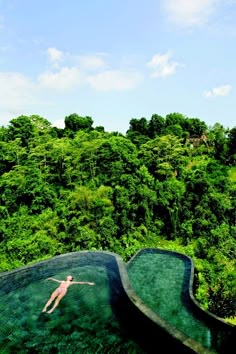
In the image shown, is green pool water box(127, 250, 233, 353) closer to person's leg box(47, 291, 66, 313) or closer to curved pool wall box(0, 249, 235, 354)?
curved pool wall box(0, 249, 235, 354)

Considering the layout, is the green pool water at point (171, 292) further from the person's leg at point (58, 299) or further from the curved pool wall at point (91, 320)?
the person's leg at point (58, 299)

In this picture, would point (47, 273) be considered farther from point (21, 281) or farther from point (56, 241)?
point (56, 241)

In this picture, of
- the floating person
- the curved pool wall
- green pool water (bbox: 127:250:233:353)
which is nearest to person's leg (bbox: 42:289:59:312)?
the floating person

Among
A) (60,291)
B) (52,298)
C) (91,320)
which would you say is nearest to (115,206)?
(60,291)

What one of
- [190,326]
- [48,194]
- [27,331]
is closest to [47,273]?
[27,331]

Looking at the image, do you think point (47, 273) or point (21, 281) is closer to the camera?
point (21, 281)

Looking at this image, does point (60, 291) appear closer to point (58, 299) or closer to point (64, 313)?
point (58, 299)

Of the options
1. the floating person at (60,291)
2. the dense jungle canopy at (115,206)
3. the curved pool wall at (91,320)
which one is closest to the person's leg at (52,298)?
the floating person at (60,291)
